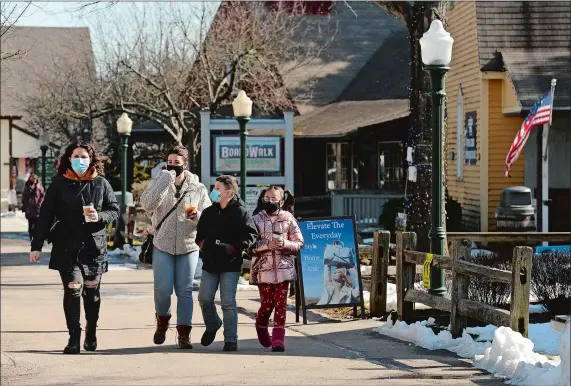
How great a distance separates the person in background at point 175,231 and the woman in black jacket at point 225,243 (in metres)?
0.14

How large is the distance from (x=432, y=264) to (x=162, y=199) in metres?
3.20

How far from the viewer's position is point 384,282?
14211 mm

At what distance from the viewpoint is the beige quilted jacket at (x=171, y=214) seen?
10953 mm

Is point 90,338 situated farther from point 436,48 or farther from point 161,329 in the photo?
point 436,48

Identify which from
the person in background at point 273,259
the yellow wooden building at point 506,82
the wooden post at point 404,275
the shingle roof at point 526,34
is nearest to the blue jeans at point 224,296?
the person in background at point 273,259

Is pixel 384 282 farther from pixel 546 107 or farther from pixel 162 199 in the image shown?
pixel 546 107

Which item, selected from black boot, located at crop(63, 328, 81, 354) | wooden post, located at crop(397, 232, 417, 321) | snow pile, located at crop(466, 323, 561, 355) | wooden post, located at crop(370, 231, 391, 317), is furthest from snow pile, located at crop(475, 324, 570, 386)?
wooden post, located at crop(370, 231, 391, 317)

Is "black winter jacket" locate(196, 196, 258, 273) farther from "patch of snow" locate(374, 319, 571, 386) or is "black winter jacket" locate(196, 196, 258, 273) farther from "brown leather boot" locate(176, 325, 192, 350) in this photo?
"patch of snow" locate(374, 319, 571, 386)

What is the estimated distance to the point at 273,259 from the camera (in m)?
11.4

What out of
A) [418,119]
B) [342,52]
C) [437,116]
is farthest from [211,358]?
[342,52]

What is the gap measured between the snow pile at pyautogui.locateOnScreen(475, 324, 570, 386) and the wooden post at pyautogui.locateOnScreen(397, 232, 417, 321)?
8.74 ft

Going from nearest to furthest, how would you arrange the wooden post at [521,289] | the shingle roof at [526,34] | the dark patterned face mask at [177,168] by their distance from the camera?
the wooden post at [521,289]
the dark patterned face mask at [177,168]
the shingle roof at [526,34]

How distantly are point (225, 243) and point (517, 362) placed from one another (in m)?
2.96

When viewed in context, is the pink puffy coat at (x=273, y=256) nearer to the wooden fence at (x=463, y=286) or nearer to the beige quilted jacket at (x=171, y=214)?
the beige quilted jacket at (x=171, y=214)
